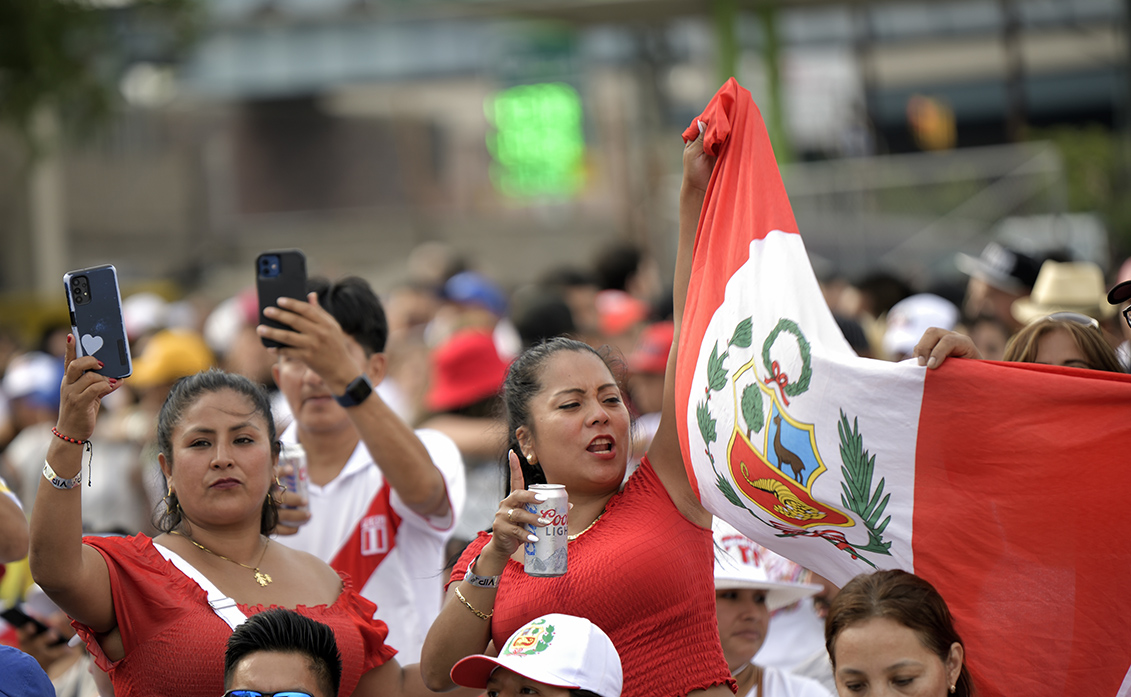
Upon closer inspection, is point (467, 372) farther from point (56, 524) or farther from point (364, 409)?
point (56, 524)

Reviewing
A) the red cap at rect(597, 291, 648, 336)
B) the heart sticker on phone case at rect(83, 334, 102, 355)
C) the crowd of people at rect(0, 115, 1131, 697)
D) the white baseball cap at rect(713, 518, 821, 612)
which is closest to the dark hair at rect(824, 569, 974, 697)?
the crowd of people at rect(0, 115, 1131, 697)

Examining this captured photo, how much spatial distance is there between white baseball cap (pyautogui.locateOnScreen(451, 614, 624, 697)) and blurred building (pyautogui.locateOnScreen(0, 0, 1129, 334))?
402 inches

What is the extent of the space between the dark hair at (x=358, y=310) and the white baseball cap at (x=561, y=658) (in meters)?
1.43

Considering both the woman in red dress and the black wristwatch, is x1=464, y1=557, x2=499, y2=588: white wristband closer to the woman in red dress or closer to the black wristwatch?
Result: the woman in red dress

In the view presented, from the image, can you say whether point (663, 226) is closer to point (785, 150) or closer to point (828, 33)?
point (785, 150)

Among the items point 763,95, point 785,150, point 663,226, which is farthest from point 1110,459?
point 763,95

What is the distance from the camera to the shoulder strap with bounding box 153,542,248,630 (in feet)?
9.63

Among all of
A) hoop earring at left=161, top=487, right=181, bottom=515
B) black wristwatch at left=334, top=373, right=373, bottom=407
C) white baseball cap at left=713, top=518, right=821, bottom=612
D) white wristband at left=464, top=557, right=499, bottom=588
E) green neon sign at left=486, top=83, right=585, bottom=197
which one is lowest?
white baseball cap at left=713, top=518, right=821, bottom=612

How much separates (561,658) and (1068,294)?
13.8 ft

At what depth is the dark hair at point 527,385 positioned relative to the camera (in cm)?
327

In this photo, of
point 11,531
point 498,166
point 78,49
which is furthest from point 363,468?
point 498,166

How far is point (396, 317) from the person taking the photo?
9734 mm

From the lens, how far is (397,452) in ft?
11.6

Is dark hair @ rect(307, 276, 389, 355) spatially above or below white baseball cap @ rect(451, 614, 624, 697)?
above
